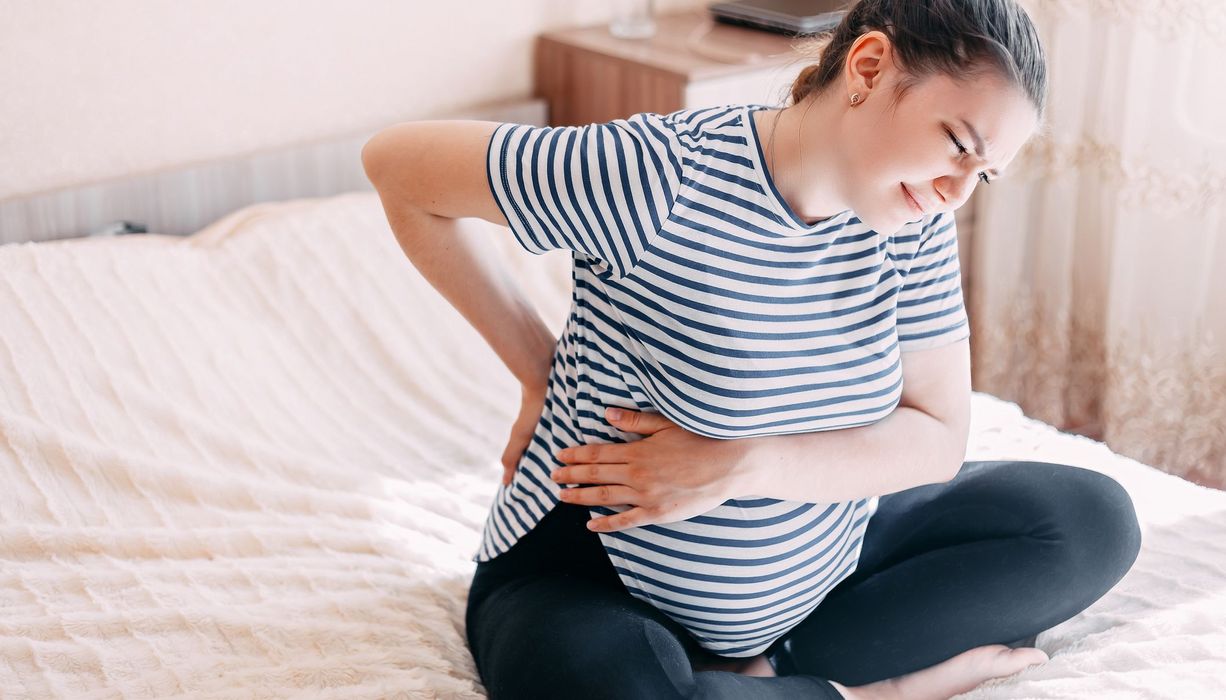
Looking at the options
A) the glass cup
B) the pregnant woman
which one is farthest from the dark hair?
the glass cup

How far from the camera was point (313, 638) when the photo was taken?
1.14 m

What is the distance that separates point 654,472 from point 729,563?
107 millimetres

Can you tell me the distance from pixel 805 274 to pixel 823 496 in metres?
0.20

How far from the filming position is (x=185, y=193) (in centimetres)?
183

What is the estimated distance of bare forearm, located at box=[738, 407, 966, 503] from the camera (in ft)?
3.37

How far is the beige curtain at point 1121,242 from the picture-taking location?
1.95 meters

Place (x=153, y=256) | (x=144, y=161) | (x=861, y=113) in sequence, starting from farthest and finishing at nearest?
(x=144, y=161) → (x=153, y=256) → (x=861, y=113)

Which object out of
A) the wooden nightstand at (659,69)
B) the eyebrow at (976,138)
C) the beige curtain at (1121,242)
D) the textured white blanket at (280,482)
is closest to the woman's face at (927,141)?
the eyebrow at (976,138)

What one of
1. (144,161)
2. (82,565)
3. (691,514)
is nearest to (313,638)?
(82,565)

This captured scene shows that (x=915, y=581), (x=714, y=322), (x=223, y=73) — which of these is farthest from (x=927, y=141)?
(x=223, y=73)

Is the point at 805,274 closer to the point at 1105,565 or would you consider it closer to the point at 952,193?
the point at 952,193

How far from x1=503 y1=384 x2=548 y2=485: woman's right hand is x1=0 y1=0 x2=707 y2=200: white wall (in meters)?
0.93

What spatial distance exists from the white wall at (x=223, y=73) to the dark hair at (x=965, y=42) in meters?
1.18

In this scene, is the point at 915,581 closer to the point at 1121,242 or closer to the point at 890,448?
the point at 890,448
